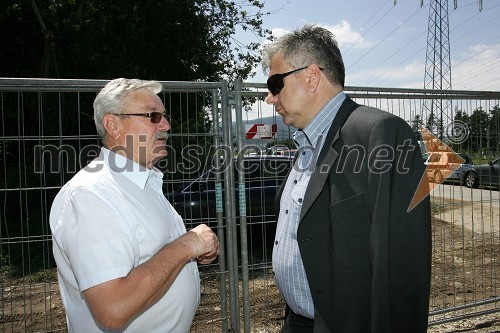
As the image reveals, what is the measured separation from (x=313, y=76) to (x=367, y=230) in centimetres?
82

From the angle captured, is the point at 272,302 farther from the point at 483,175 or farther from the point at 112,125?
the point at 112,125

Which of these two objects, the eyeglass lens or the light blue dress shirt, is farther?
the eyeglass lens

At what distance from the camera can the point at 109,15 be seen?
523 inches

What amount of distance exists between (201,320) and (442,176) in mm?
2918

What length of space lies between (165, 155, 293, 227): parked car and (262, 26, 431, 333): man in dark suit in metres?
1.50

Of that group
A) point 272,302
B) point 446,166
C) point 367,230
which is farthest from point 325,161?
point 272,302

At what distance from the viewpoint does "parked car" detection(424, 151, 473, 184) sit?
170 inches

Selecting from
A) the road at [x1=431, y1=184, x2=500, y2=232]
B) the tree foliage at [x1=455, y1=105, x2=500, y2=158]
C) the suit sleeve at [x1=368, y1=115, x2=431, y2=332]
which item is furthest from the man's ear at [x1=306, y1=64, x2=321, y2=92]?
the tree foliage at [x1=455, y1=105, x2=500, y2=158]

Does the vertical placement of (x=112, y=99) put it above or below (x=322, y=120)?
above

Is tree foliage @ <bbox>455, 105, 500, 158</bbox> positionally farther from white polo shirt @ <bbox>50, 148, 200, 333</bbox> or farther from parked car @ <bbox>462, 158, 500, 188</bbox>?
white polo shirt @ <bbox>50, 148, 200, 333</bbox>

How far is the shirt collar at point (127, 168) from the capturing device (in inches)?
82.9

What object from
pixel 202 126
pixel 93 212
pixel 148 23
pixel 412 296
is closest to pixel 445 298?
pixel 202 126

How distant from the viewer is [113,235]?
5.81 feet

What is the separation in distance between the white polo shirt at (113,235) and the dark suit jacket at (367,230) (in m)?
0.64
